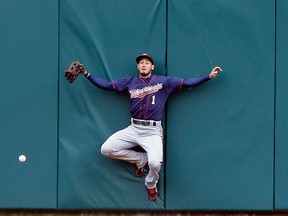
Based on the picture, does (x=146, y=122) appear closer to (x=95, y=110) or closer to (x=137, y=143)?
(x=137, y=143)

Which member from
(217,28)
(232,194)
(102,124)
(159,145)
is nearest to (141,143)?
(159,145)

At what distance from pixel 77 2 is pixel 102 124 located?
1418 millimetres

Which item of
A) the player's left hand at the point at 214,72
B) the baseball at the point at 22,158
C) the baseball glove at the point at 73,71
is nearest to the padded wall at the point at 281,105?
the player's left hand at the point at 214,72

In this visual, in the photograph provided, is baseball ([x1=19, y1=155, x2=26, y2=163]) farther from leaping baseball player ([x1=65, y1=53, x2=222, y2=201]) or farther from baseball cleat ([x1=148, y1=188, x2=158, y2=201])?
baseball cleat ([x1=148, y1=188, x2=158, y2=201])

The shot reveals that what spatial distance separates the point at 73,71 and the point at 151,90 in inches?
34.3

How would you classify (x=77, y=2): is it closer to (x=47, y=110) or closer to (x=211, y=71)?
(x=47, y=110)

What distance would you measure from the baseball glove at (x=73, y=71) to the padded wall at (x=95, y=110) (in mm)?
204

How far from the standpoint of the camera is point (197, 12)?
481 cm

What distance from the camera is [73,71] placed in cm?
462

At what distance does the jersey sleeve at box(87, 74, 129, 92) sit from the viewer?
15.5 feet

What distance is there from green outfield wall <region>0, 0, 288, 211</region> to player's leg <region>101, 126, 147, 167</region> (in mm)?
165

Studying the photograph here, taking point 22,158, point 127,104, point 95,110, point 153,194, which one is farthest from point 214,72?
point 22,158

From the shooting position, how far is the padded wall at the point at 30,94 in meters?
4.87

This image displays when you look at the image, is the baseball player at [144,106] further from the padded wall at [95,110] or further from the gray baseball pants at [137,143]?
the padded wall at [95,110]
